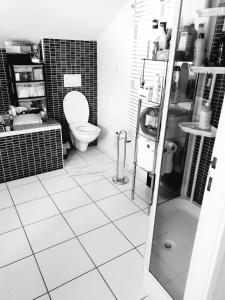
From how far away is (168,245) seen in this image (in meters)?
1.97

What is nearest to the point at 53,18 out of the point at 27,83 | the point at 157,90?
the point at 27,83

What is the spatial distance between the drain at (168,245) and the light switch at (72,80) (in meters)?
2.71

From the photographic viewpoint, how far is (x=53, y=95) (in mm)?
3564

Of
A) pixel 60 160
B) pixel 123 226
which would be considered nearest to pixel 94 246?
pixel 123 226

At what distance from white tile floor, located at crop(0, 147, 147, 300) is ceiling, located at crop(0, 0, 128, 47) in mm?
1908

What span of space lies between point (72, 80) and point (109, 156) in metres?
1.35

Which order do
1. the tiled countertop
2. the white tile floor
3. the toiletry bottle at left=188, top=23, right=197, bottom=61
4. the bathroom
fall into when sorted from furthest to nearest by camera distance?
the tiled countertop, the toiletry bottle at left=188, top=23, right=197, bottom=61, the white tile floor, the bathroom

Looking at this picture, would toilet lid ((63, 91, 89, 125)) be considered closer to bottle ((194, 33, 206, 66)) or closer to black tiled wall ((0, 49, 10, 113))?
black tiled wall ((0, 49, 10, 113))

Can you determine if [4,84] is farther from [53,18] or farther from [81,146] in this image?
[81,146]

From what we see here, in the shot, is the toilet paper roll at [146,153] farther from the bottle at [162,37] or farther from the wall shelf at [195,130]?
the bottle at [162,37]

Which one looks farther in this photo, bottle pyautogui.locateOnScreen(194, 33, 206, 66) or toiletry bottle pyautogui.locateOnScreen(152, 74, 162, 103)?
toiletry bottle pyautogui.locateOnScreen(152, 74, 162, 103)

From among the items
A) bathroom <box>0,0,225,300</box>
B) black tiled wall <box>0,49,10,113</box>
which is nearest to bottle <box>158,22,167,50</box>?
bathroom <box>0,0,225,300</box>

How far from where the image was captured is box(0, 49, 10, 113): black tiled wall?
3.15 m

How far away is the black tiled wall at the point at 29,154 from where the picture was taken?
287 centimetres
